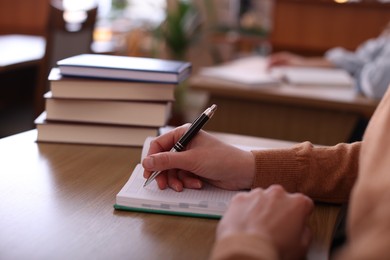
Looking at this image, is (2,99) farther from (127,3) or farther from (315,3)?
(127,3)

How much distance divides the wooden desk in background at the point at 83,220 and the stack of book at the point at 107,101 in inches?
4.1

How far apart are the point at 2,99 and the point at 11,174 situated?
2361 millimetres

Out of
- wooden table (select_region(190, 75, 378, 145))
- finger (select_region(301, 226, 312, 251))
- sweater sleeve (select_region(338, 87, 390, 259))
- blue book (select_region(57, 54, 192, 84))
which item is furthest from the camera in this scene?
wooden table (select_region(190, 75, 378, 145))

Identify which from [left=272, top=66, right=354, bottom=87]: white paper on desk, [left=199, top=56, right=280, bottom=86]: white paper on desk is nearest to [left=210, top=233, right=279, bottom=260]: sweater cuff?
[left=199, top=56, right=280, bottom=86]: white paper on desk

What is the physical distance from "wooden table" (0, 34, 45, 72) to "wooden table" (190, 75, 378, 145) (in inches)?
34.2

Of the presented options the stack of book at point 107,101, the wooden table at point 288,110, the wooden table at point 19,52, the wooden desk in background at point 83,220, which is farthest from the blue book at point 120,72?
the wooden table at point 19,52

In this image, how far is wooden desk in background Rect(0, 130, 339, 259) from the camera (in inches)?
31.9

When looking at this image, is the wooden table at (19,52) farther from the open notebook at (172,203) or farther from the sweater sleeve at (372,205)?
the sweater sleeve at (372,205)

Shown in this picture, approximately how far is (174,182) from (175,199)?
6 centimetres

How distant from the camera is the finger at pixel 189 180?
102 centimetres

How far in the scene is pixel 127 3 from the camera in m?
5.43

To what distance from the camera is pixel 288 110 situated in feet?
7.38

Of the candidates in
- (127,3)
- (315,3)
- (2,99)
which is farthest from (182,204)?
(127,3)

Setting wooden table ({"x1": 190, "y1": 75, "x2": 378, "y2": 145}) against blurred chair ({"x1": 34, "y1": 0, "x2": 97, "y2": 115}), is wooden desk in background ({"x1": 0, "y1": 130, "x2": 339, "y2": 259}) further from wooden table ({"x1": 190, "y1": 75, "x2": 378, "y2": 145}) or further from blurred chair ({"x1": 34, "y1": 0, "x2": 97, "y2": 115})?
blurred chair ({"x1": 34, "y1": 0, "x2": 97, "y2": 115})
